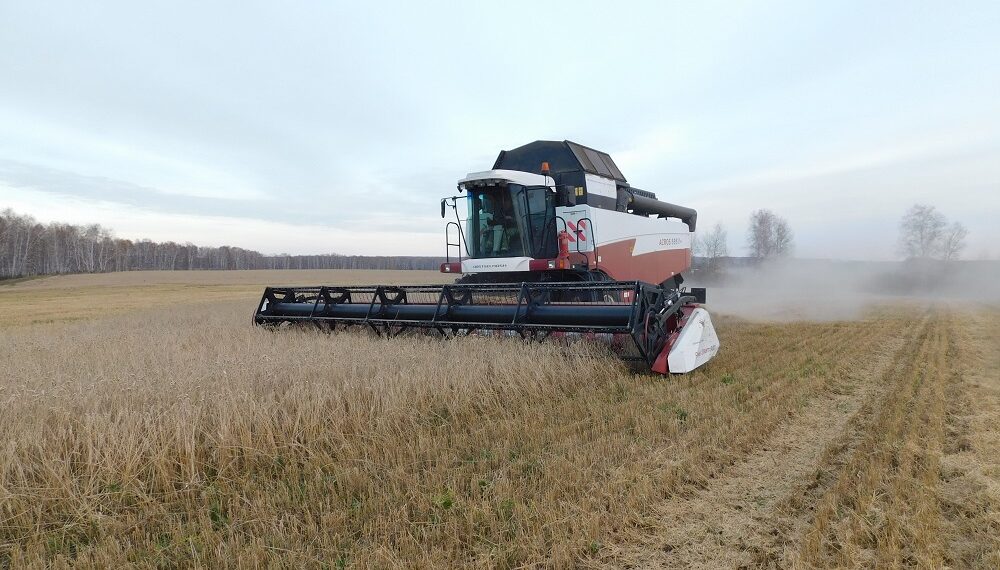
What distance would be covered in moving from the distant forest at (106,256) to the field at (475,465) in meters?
41.2

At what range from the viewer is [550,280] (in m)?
7.51

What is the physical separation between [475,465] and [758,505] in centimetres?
152

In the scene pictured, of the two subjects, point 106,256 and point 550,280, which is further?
point 106,256

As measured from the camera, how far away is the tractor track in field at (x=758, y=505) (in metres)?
2.13

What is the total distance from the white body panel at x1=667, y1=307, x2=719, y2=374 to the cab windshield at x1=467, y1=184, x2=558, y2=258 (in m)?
2.74

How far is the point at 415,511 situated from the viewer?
2420mm

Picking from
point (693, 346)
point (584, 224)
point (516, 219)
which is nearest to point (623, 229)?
point (584, 224)

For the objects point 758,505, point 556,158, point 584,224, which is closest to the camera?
point 758,505

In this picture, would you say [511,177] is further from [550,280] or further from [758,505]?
[758,505]

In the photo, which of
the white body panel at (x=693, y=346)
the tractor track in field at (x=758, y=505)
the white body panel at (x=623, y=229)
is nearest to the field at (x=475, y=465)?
the tractor track in field at (x=758, y=505)

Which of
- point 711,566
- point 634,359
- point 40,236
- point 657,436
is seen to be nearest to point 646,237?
point 634,359

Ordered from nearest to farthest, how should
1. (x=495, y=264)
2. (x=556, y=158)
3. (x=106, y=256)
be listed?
1. (x=495, y=264)
2. (x=556, y=158)
3. (x=106, y=256)

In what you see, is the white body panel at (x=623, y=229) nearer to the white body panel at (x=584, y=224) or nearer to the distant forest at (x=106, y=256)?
the white body panel at (x=584, y=224)

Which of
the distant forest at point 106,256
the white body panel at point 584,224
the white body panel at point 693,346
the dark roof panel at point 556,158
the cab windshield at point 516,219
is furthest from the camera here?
the distant forest at point 106,256
